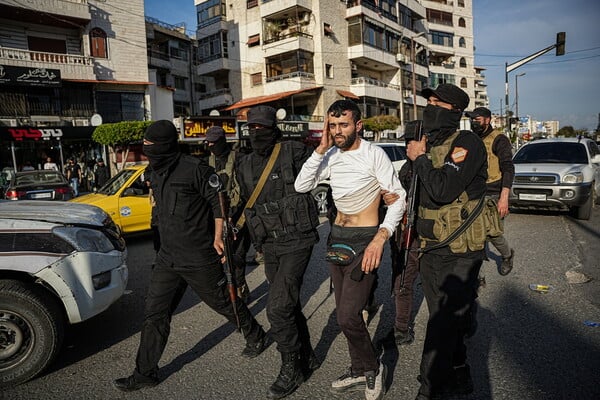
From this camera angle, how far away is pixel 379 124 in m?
32.5

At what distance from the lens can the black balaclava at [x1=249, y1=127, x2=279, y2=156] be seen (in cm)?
313

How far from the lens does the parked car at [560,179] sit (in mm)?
8680

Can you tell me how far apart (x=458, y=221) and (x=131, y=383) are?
8.26 feet

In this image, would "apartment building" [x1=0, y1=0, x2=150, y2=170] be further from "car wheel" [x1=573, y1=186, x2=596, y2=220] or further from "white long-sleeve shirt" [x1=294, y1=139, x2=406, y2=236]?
"car wheel" [x1=573, y1=186, x2=596, y2=220]

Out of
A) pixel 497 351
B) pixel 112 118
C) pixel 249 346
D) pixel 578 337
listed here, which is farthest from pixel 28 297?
pixel 112 118

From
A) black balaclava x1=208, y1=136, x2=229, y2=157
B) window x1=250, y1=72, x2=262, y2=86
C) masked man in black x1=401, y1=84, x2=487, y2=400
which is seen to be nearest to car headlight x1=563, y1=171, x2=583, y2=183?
black balaclava x1=208, y1=136, x2=229, y2=157

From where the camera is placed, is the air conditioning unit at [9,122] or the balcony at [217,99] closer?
the air conditioning unit at [9,122]

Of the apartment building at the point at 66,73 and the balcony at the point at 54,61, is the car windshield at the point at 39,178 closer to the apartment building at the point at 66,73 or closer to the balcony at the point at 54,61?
the apartment building at the point at 66,73

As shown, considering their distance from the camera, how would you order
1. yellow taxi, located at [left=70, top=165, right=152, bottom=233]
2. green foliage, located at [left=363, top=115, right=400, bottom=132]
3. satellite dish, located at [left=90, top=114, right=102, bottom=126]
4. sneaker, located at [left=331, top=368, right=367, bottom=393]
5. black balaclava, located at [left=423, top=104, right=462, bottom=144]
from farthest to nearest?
green foliage, located at [left=363, top=115, right=400, bottom=132], satellite dish, located at [left=90, top=114, right=102, bottom=126], yellow taxi, located at [left=70, top=165, right=152, bottom=233], sneaker, located at [left=331, top=368, right=367, bottom=393], black balaclava, located at [left=423, top=104, right=462, bottom=144]

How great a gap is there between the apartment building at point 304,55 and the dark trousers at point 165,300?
25.8 metres

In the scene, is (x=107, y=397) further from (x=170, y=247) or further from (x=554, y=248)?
(x=554, y=248)

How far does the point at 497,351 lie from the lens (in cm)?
335

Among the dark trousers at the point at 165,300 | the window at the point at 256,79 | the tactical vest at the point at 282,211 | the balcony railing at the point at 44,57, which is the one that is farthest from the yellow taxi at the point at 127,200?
the window at the point at 256,79

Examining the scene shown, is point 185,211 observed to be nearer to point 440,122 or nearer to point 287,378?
point 287,378
